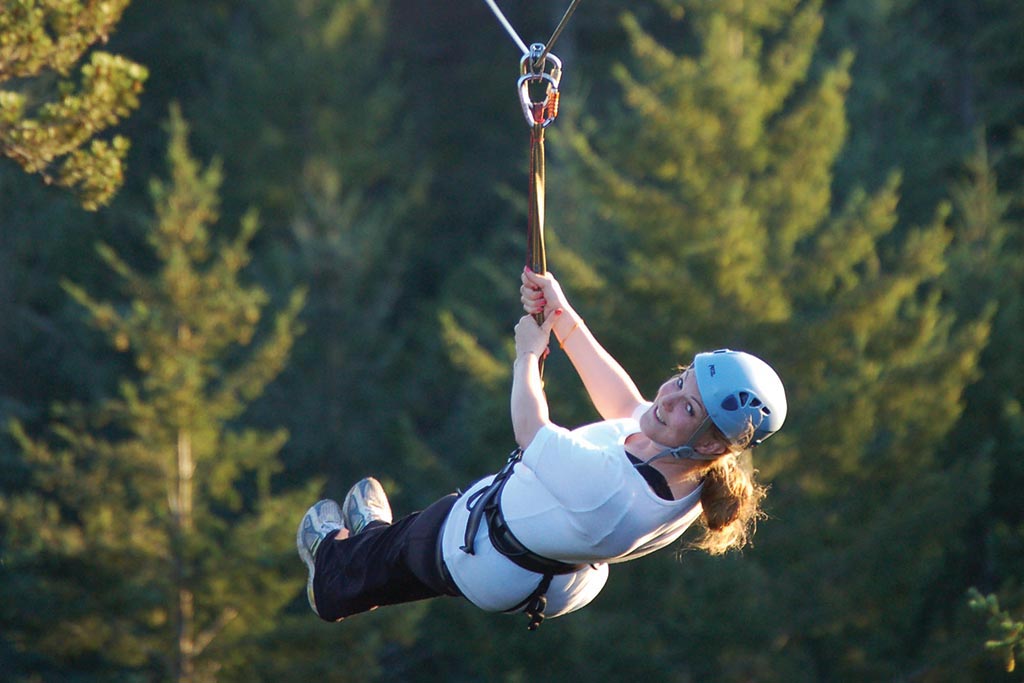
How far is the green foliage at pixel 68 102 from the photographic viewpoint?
17.8 feet

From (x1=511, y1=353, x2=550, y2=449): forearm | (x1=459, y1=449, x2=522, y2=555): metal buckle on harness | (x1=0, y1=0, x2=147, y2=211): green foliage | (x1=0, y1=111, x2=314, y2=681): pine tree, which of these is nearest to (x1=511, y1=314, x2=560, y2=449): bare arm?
(x1=511, y1=353, x2=550, y2=449): forearm

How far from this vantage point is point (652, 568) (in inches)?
522

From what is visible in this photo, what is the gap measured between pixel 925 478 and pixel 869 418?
845 millimetres

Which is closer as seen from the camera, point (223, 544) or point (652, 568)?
point (223, 544)

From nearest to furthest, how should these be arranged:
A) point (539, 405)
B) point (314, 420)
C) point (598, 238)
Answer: point (539, 405) → point (598, 238) → point (314, 420)

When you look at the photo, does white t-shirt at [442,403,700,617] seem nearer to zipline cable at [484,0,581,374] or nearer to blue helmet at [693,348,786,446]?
blue helmet at [693,348,786,446]

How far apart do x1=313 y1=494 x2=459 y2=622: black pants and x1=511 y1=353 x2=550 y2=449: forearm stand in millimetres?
479

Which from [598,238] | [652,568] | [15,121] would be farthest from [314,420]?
[15,121]

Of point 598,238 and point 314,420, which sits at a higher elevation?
point 314,420

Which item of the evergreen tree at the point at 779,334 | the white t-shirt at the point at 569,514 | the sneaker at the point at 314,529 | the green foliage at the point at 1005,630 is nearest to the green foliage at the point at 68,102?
the sneaker at the point at 314,529

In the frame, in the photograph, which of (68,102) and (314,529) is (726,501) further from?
(68,102)

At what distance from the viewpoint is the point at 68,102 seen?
5.62 metres

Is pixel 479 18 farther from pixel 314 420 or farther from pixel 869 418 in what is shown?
pixel 869 418

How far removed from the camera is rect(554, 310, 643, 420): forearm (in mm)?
4512
